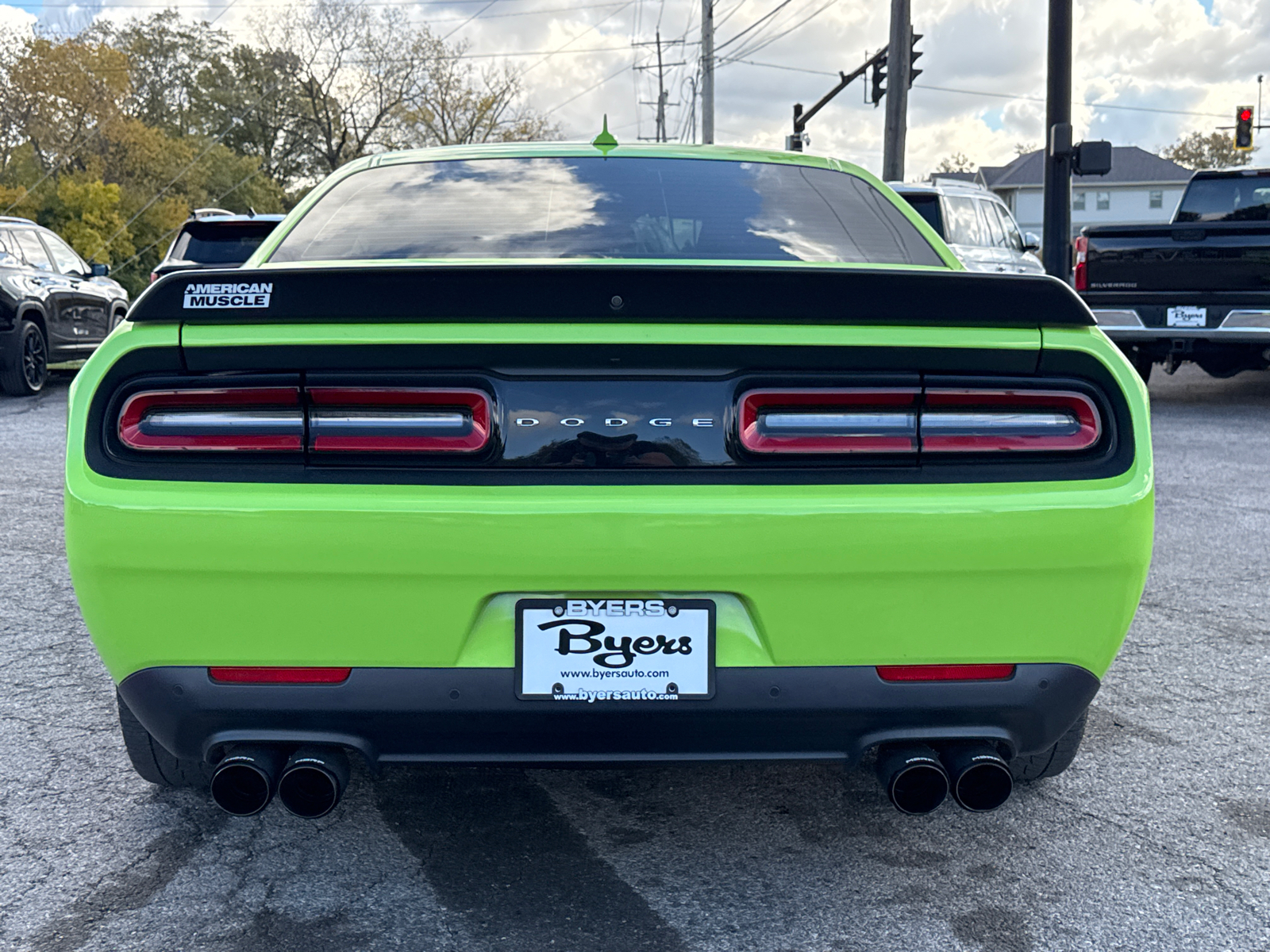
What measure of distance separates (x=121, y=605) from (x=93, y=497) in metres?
0.19

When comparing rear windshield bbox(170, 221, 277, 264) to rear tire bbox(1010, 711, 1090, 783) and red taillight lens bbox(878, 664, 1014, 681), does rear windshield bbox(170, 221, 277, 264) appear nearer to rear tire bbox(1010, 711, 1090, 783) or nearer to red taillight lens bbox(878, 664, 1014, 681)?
rear tire bbox(1010, 711, 1090, 783)

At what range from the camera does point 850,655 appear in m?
2.15

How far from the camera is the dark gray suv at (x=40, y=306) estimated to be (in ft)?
37.6

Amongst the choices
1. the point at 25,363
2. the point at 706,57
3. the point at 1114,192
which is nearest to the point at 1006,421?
the point at 25,363

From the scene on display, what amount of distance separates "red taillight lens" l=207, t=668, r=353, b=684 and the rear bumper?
0.01 metres

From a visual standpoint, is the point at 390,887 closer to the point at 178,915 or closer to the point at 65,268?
the point at 178,915

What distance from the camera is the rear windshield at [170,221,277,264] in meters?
10.1

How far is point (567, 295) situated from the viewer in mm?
2145

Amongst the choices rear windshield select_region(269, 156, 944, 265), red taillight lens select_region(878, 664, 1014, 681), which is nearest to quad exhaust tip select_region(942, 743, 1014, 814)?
red taillight lens select_region(878, 664, 1014, 681)

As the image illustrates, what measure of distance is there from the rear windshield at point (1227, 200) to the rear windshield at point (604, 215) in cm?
966

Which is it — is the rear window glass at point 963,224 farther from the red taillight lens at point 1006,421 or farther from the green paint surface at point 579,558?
the green paint surface at point 579,558

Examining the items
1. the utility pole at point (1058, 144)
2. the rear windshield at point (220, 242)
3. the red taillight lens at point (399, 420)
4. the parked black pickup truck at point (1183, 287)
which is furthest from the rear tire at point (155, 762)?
the utility pole at point (1058, 144)

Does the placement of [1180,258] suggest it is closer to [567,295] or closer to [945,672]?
[945,672]

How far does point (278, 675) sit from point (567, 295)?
0.82 meters
